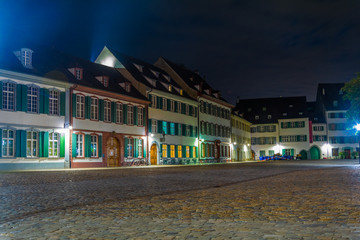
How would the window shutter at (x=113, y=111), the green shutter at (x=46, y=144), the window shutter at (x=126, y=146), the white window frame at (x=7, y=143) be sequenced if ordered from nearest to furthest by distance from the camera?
the white window frame at (x=7, y=143) < the green shutter at (x=46, y=144) < the window shutter at (x=113, y=111) < the window shutter at (x=126, y=146)

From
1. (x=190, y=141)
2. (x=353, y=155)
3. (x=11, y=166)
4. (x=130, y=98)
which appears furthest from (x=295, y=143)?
Result: (x=11, y=166)

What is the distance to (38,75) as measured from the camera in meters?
31.2

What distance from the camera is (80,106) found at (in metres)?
35.2

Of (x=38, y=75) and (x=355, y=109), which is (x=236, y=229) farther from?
(x=355, y=109)

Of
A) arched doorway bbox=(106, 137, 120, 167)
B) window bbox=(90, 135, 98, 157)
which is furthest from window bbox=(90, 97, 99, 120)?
arched doorway bbox=(106, 137, 120, 167)

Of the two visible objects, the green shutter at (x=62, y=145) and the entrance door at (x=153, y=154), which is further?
the entrance door at (x=153, y=154)

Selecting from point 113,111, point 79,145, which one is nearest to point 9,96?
point 79,145

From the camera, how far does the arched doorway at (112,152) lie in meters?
38.5

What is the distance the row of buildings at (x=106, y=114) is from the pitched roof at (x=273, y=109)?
54.1 feet

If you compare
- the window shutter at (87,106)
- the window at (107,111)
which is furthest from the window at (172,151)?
the window shutter at (87,106)

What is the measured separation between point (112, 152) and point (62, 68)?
8.56 m

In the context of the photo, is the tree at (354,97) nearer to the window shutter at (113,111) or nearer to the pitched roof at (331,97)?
the window shutter at (113,111)

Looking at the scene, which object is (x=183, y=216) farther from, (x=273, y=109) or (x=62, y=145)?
(x=273, y=109)

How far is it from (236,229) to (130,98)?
35.1 meters
